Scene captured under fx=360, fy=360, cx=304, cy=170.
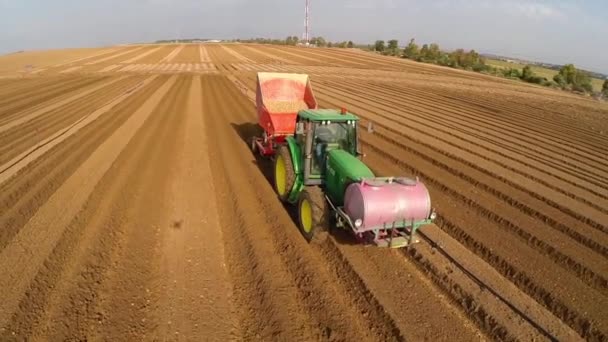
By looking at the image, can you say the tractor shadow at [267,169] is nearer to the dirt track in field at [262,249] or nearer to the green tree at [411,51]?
the dirt track in field at [262,249]

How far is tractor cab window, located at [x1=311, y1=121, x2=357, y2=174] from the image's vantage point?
20.3 feet

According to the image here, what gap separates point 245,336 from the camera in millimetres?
3992

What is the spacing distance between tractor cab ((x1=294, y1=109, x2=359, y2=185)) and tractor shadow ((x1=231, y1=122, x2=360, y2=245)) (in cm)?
92

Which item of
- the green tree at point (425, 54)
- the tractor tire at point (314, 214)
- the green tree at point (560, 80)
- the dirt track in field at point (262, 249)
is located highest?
the green tree at point (425, 54)

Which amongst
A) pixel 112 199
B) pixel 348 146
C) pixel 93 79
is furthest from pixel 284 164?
pixel 93 79

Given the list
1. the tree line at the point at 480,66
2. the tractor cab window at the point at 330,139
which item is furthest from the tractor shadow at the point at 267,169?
the tree line at the point at 480,66

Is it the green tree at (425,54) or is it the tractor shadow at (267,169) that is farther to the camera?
the green tree at (425,54)

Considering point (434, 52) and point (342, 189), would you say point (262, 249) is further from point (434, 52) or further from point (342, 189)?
point (434, 52)

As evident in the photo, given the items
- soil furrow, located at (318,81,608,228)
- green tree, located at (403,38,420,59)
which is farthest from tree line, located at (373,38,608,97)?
soil furrow, located at (318,81,608,228)

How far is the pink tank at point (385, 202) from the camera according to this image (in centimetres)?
468

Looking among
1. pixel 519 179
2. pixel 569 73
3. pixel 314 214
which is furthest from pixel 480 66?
pixel 314 214

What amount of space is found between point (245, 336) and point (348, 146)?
3572 millimetres

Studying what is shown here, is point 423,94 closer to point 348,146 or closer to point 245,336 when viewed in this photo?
point 348,146

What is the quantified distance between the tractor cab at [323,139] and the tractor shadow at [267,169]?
0.92 meters
